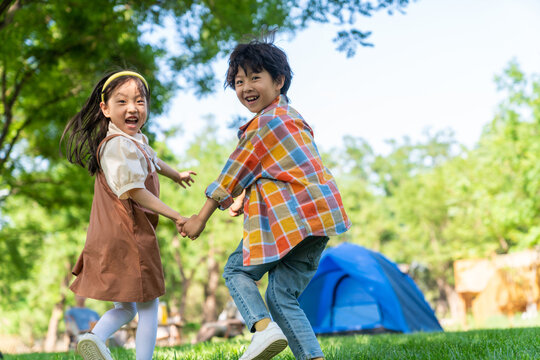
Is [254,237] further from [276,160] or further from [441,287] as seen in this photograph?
[441,287]

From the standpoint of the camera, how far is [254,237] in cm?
239

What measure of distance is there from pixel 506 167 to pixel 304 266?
19368 mm

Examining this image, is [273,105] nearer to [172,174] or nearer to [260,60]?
[260,60]

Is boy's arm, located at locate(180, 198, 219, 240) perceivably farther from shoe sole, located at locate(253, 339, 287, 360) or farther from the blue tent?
the blue tent

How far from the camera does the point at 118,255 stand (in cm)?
260

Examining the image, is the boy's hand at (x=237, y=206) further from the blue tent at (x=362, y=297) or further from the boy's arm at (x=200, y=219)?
the blue tent at (x=362, y=297)

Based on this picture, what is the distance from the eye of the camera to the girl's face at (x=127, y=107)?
2858mm

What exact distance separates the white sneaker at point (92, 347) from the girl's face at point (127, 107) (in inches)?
43.4

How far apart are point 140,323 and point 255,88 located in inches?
54.3

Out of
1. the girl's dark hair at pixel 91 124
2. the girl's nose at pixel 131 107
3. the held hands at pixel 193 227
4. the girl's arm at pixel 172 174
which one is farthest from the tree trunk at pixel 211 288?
the held hands at pixel 193 227

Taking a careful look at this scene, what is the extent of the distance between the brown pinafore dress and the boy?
261mm

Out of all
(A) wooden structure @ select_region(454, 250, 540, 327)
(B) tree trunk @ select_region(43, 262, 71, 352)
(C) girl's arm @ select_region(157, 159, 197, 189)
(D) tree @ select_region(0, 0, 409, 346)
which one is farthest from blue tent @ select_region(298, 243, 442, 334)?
(B) tree trunk @ select_region(43, 262, 71, 352)

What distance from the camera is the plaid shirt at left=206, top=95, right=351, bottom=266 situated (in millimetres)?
2367

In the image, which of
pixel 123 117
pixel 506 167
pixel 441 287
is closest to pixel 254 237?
pixel 123 117
